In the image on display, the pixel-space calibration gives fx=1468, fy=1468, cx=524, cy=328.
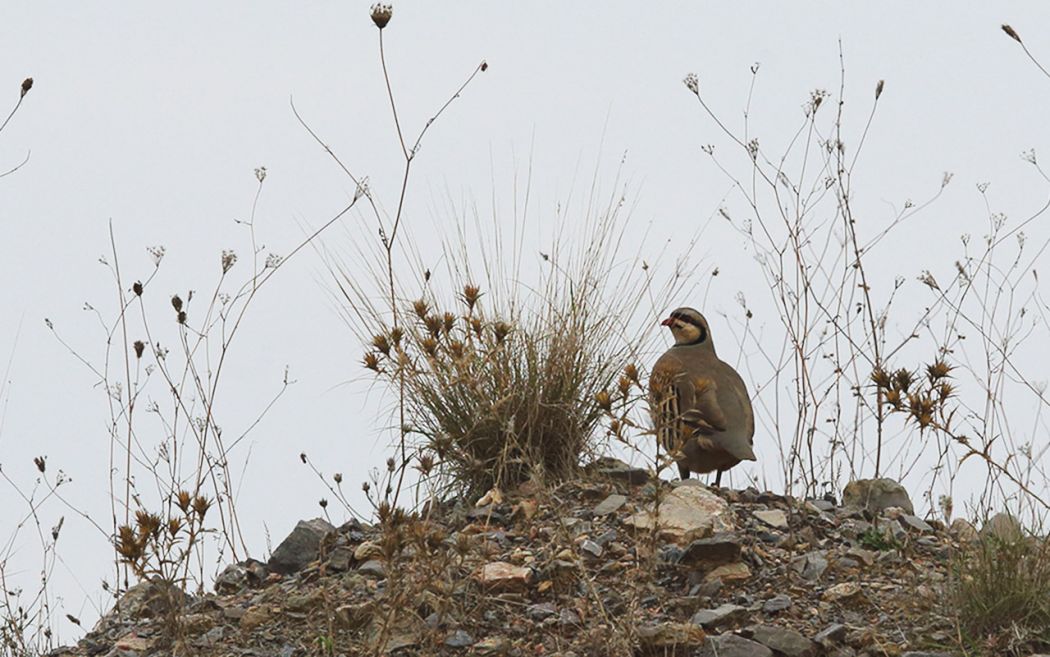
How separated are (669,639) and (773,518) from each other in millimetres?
1521

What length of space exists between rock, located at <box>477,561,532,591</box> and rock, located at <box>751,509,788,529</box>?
48.7 inches

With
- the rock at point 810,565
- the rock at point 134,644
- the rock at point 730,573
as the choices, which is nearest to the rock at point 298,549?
the rock at point 134,644

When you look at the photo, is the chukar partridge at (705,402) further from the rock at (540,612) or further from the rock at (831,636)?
the rock at (831,636)

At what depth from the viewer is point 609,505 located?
652 cm

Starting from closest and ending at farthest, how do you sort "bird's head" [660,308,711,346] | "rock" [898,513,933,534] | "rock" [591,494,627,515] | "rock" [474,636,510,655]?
1. "rock" [474,636,510,655]
2. "rock" [591,494,627,515]
3. "rock" [898,513,933,534]
4. "bird's head" [660,308,711,346]

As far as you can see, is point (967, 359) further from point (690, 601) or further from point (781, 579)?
point (690, 601)

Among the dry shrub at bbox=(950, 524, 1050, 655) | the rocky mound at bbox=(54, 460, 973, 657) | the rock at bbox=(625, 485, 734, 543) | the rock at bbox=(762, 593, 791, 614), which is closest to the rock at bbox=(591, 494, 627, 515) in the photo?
the rocky mound at bbox=(54, 460, 973, 657)

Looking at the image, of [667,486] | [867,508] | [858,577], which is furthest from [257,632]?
[867,508]

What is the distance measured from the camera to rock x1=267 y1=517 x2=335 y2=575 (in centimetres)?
668

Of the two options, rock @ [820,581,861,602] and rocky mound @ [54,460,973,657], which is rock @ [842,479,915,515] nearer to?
rocky mound @ [54,460,973,657]

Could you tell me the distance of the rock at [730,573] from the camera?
5.73 m

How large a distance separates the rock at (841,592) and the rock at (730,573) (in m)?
0.31

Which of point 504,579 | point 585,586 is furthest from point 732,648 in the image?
point 504,579

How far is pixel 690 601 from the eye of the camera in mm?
5484
